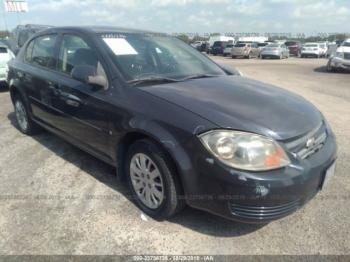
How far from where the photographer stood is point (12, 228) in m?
3.04

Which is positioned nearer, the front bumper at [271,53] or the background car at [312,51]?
the front bumper at [271,53]

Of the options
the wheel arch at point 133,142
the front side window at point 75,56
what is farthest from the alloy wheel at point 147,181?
the front side window at point 75,56

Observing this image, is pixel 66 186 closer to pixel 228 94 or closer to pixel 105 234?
pixel 105 234

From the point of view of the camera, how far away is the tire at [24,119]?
17.3ft

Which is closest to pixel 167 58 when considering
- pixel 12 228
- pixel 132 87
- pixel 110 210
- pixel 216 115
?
pixel 132 87

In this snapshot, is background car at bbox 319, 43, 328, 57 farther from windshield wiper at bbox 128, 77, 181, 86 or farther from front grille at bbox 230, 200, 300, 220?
front grille at bbox 230, 200, 300, 220

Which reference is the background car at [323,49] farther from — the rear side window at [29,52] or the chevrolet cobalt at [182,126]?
the rear side window at [29,52]

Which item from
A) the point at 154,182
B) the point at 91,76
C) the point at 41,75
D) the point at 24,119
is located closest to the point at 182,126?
the point at 154,182

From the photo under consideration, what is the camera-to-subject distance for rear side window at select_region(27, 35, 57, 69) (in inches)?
174

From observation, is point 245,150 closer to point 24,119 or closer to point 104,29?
point 104,29

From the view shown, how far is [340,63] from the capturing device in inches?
648

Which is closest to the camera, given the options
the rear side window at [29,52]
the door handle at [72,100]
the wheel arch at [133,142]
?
the wheel arch at [133,142]

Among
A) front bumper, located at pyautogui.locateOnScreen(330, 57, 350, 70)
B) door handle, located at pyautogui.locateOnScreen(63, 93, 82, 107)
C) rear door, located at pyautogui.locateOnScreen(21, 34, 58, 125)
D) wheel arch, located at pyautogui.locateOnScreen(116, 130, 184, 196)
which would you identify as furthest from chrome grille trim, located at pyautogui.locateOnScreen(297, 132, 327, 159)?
front bumper, located at pyautogui.locateOnScreen(330, 57, 350, 70)

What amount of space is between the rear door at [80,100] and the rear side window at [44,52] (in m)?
0.23
